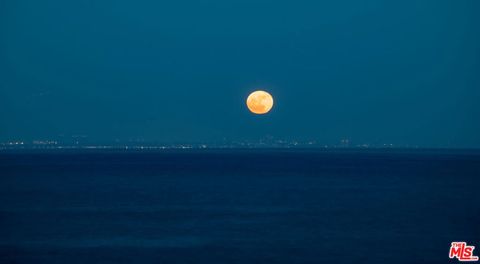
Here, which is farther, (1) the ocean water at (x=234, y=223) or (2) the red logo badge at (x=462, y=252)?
(1) the ocean water at (x=234, y=223)

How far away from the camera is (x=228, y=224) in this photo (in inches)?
2223

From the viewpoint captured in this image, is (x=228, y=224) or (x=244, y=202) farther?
(x=244, y=202)

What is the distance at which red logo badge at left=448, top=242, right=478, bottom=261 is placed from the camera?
39500mm

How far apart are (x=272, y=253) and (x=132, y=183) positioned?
197 feet

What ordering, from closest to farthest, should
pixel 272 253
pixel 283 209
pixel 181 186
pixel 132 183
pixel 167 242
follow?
pixel 272 253 < pixel 167 242 < pixel 283 209 < pixel 181 186 < pixel 132 183

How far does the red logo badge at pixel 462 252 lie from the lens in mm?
39500

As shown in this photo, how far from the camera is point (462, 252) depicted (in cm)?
4088

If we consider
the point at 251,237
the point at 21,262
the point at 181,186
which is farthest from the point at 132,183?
the point at 21,262

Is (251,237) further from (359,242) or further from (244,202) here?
(244,202)

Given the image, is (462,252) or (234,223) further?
(234,223)

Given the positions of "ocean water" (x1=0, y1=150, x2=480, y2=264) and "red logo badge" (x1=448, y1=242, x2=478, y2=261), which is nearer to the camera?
"red logo badge" (x1=448, y1=242, x2=478, y2=261)

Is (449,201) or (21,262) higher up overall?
(449,201)

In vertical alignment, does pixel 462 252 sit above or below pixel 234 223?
below

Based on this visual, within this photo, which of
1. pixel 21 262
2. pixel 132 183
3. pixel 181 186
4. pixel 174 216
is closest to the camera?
pixel 21 262
